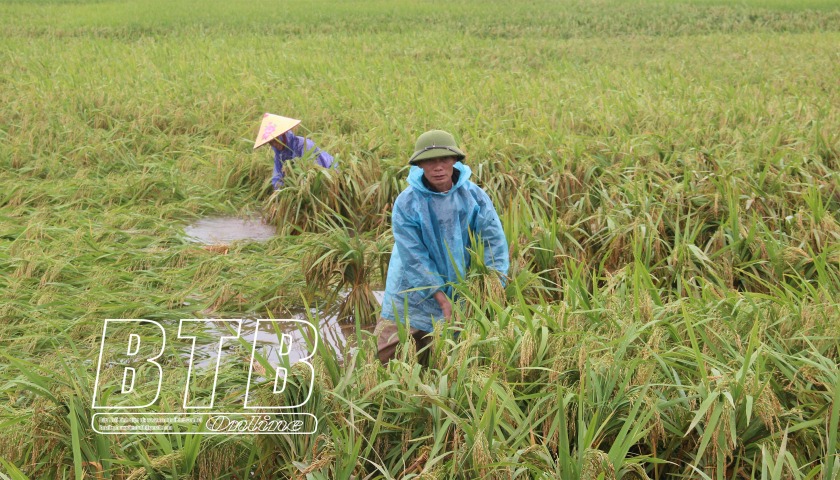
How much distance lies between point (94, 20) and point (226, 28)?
3380 mm

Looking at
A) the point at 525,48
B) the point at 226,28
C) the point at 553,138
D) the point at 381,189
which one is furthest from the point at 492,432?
the point at 226,28

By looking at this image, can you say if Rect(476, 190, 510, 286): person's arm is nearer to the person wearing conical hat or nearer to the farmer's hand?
the farmer's hand

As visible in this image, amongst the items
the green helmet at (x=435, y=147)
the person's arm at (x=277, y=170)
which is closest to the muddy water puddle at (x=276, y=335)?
the green helmet at (x=435, y=147)

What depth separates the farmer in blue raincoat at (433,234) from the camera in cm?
265

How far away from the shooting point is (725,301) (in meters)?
2.37

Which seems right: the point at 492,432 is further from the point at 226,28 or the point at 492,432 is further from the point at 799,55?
the point at 226,28

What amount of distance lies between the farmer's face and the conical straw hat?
2146 mm

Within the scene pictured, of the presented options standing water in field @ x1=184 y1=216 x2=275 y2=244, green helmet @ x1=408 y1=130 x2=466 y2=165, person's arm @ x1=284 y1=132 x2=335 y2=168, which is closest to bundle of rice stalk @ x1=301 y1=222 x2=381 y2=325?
green helmet @ x1=408 y1=130 x2=466 y2=165

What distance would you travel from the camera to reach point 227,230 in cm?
470

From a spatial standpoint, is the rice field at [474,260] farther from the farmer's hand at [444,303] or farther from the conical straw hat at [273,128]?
the conical straw hat at [273,128]

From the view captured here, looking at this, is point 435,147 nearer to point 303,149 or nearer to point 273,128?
point 273,128

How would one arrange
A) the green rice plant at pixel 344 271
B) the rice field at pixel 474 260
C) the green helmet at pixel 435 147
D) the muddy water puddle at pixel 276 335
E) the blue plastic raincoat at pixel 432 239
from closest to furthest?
the rice field at pixel 474 260 → the green helmet at pixel 435 147 → the blue plastic raincoat at pixel 432 239 → the muddy water puddle at pixel 276 335 → the green rice plant at pixel 344 271

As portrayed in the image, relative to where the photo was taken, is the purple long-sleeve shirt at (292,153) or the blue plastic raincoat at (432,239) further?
the purple long-sleeve shirt at (292,153)

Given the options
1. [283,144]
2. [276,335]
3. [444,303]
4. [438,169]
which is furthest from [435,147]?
[283,144]
